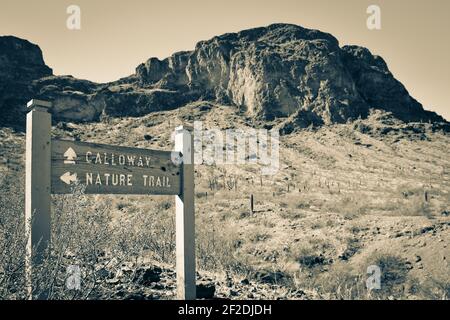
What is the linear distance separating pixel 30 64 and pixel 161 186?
5425 centimetres

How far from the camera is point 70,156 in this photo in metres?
4.16

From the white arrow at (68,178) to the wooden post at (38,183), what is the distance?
0.19 meters

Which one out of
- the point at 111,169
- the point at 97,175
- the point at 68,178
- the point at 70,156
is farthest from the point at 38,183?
the point at 111,169

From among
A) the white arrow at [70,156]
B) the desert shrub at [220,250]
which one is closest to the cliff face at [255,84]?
the desert shrub at [220,250]

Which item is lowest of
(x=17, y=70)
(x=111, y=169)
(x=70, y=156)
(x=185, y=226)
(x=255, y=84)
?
(x=185, y=226)

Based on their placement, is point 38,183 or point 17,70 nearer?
point 38,183

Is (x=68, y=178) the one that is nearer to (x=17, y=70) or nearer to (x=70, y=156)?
(x=70, y=156)

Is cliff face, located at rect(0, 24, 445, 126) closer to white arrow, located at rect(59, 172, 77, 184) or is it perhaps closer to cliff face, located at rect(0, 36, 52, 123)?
cliff face, located at rect(0, 36, 52, 123)

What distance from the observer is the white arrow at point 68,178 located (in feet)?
13.3

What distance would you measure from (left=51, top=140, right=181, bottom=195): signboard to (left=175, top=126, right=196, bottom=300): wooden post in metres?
0.12

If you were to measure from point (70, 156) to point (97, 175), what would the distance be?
33 centimetres

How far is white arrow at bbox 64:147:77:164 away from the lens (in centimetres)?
412

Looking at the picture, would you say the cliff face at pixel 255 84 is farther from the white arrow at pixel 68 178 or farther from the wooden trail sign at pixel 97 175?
the white arrow at pixel 68 178

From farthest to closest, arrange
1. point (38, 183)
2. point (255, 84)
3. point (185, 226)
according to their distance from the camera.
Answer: point (255, 84) < point (185, 226) < point (38, 183)
